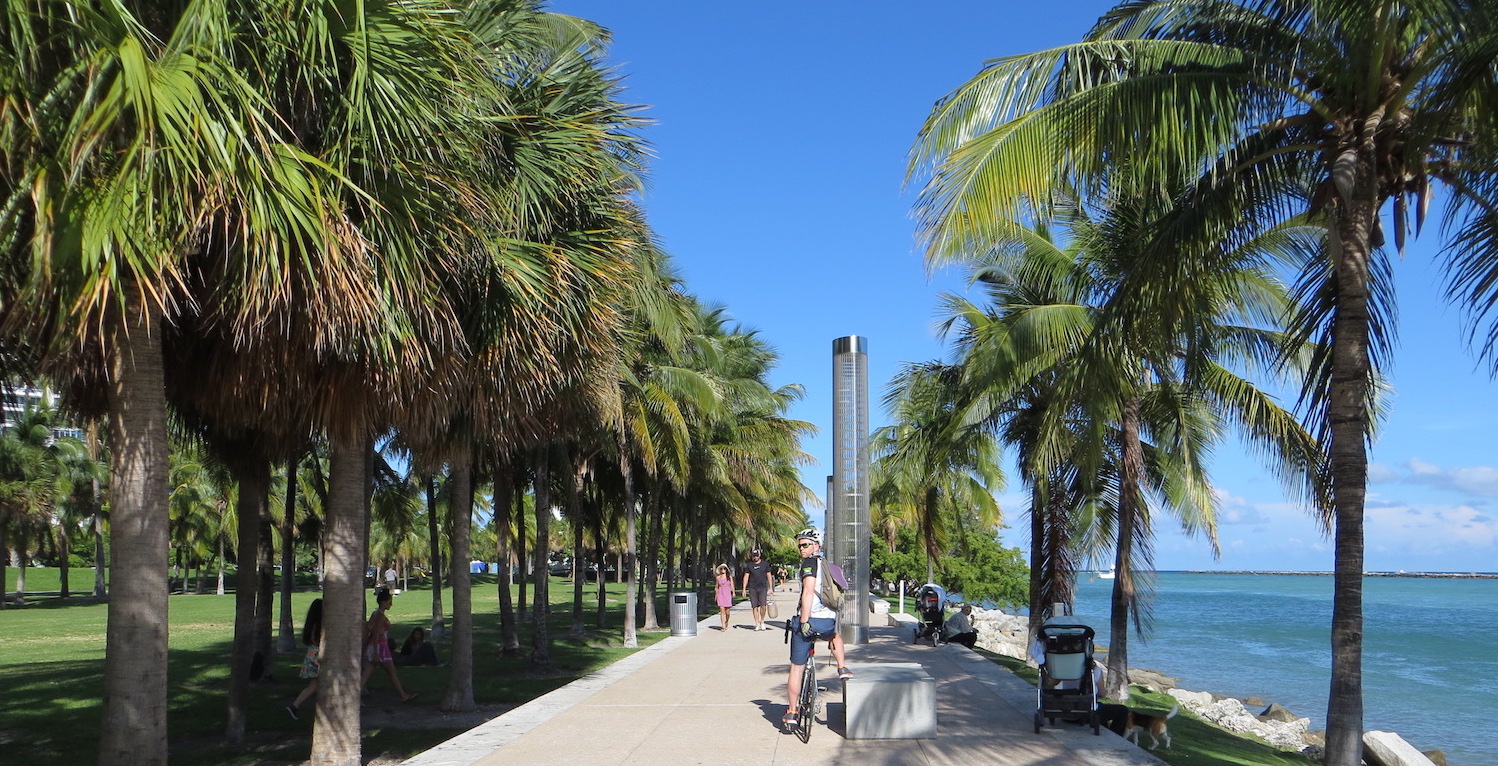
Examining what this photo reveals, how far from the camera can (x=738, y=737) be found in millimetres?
9633

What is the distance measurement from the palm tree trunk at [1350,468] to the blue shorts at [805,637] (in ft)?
13.9

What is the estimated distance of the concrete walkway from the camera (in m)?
8.46

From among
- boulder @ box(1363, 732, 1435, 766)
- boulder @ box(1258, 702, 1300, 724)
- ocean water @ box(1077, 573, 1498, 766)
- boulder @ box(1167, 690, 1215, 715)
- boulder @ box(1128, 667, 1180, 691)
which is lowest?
ocean water @ box(1077, 573, 1498, 766)

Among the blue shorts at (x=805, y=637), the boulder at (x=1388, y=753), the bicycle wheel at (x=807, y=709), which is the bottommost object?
the boulder at (x=1388, y=753)

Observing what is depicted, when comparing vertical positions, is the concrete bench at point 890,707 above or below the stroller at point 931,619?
above

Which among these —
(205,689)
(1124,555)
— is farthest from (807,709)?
(205,689)

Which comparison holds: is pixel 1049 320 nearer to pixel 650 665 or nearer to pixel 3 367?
pixel 650 665

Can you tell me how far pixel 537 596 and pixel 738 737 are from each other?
9247 mm

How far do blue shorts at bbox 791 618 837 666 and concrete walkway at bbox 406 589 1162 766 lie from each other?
2.27ft

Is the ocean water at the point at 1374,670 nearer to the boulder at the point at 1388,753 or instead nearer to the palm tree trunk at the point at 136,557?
the boulder at the point at 1388,753

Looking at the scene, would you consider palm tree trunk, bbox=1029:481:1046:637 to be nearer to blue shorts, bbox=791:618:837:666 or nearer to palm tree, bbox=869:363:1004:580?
palm tree, bbox=869:363:1004:580

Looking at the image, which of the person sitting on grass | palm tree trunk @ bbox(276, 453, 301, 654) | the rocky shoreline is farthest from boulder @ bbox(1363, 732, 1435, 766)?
palm tree trunk @ bbox(276, 453, 301, 654)

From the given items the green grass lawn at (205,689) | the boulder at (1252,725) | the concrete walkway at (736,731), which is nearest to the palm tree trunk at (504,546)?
the green grass lawn at (205,689)

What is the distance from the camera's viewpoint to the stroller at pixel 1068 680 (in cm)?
935
